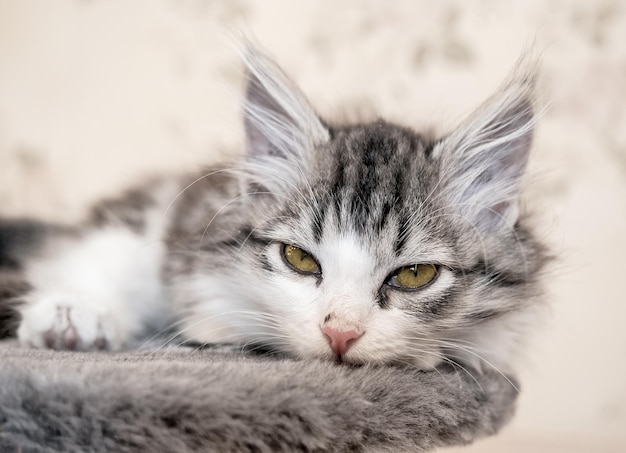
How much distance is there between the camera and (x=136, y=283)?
1.45 m

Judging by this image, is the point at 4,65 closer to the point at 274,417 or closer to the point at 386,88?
the point at 386,88

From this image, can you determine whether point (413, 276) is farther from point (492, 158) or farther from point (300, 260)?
point (492, 158)

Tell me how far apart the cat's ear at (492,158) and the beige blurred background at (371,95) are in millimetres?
801

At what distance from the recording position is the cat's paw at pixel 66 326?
1.14 m

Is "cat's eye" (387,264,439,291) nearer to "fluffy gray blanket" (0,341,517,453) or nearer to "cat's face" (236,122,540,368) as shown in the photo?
"cat's face" (236,122,540,368)

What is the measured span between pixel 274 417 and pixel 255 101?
0.68 m

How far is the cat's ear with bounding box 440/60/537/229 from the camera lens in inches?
43.2

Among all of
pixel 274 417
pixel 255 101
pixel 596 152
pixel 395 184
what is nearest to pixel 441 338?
pixel 395 184

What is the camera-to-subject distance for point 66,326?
115 centimetres

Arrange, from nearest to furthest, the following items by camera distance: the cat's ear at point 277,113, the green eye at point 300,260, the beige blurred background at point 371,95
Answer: the green eye at point 300,260 → the cat's ear at point 277,113 → the beige blurred background at point 371,95

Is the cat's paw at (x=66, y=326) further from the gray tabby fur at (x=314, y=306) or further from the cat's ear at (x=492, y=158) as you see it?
the cat's ear at (x=492, y=158)

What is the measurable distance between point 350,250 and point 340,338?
6.0 inches

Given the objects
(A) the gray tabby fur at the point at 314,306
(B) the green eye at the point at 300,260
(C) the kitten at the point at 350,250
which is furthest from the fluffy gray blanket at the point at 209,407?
(B) the green eye at the point at 300,260

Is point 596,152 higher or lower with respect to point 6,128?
Result: higher
